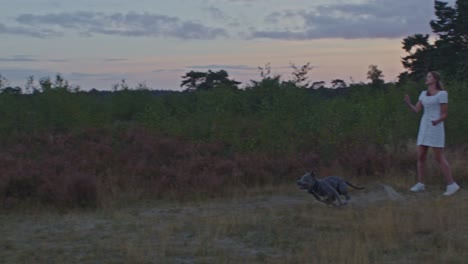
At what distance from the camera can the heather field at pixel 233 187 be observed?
276 inches

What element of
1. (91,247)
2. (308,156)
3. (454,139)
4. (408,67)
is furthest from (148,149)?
(408,67)

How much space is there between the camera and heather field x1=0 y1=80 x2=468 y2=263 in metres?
7.00

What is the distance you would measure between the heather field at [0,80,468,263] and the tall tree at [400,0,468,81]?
13.0m

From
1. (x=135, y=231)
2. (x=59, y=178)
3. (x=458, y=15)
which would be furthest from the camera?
(x=458, y=15)

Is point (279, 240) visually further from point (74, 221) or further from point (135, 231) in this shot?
point (74, 221)

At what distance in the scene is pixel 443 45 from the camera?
32344mm

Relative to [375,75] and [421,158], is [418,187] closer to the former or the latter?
[421,158]

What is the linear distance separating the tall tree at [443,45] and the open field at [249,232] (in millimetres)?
23185

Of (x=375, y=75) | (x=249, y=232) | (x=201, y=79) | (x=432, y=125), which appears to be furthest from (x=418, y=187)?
(x=201, y=79)

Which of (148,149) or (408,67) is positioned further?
(408,67)

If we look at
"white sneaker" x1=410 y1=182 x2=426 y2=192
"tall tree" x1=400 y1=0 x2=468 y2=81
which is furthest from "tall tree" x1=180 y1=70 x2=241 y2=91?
"white sneaker" x1=410 y1=182 x2=426 y2=192

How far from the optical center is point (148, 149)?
1509cm

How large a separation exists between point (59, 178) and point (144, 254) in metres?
4.41

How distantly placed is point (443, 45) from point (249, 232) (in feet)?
88.7
